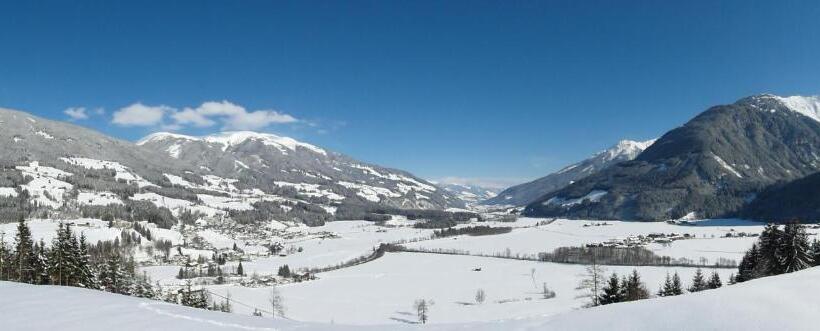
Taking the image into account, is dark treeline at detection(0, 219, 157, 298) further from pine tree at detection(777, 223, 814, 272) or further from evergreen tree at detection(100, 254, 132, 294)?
pine tree at detection(777, 223, 814, 272)

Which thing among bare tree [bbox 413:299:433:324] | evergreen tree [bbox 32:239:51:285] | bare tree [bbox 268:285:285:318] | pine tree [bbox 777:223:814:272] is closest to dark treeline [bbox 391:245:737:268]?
bare tree [bbox 413:299:433:324]

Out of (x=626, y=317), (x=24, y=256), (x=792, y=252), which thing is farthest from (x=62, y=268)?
(x=792, y=252)

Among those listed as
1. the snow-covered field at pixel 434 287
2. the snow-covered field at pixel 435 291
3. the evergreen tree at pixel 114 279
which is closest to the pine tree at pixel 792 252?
the snow-covered field at pixel 434 287

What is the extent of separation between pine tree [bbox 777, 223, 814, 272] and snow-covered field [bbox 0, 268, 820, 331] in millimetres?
49037

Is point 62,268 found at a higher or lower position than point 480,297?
higher

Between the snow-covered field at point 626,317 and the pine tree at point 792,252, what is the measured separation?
49.0 metres

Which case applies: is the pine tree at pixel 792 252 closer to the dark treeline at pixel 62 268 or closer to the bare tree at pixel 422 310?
the bare tree at pixel 422 310

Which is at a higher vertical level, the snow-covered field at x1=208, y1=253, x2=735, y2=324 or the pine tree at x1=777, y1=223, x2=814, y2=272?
the pine tree at x1=777, y1=223, x2=814, y2=272

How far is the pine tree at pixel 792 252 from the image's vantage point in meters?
53.2

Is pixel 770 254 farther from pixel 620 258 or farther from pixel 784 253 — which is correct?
pixel 620 258

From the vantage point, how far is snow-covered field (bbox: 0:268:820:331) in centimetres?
1109

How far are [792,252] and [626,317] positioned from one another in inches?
2186

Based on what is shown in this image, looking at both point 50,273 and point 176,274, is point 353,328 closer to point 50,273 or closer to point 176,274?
point 50,273

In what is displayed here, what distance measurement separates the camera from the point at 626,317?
1244 cm
